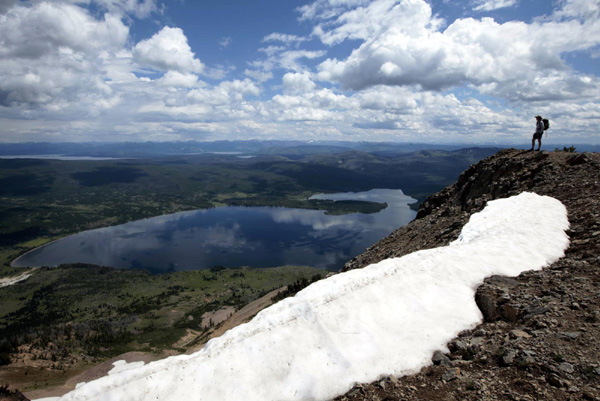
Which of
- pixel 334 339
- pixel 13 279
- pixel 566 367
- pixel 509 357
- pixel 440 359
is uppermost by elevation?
pixel 566 367

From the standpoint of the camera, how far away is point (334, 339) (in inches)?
350

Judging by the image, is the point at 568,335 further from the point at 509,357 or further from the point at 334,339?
the point at 334,339

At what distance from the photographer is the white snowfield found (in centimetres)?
778

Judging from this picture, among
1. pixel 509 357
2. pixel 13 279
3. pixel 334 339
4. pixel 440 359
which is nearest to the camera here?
pixel 509 357

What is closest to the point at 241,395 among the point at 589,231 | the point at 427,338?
the point at 427,338

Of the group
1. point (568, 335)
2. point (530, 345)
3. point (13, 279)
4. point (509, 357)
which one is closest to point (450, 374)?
point (509, 357)

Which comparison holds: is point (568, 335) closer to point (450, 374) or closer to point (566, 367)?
point (566, 367)

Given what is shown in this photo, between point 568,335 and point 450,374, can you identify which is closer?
point 450,374

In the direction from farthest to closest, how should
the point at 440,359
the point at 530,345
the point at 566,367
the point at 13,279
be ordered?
the point at 13,279 → the point at 440,359 → the point at 530,345 → the point at 566,367

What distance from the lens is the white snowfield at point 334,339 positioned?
778 centimetres

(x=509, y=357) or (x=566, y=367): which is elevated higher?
(x=566, y=367)

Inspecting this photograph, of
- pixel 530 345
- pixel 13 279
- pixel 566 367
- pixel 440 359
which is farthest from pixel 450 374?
pixel 13 279

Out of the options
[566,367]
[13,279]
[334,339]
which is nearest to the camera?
[566,367]

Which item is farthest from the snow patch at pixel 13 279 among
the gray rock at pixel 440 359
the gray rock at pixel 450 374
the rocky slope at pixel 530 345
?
the gray rock at pixel 450 374
